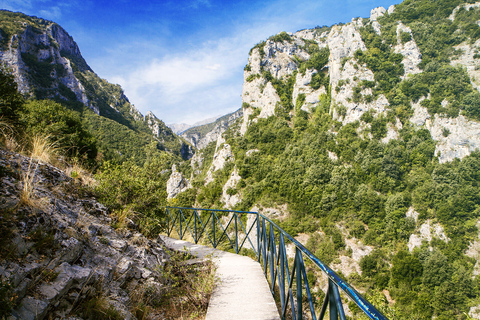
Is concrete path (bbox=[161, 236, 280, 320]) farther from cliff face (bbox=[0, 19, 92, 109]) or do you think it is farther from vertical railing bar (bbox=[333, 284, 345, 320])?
cliff face (bbox=[0, 19, 92, 109])

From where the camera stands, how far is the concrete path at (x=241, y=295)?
2631 mm

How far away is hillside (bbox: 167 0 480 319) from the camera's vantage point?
31719 millimetres

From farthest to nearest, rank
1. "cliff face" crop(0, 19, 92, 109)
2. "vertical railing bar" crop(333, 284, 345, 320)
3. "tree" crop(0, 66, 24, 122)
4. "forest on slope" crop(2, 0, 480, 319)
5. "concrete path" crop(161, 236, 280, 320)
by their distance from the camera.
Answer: "cliff face" crop(0, 19, 92, 109), "forest on slope" crop(2, 0, 480, 319), "tree" crop(0, 66, 24, 122), "concrete path" crop(161, 236, 280, 320), "vertical railing bar" crop(333, 284, 345, 320)

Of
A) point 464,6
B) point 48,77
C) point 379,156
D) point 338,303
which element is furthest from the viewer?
point 48,77

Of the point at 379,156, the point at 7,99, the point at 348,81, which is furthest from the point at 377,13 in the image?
the point at 7,99

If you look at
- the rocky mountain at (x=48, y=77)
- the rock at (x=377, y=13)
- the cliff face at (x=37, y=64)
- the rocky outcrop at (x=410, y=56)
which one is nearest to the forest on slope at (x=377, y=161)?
the rocky outcrop at (x=410, y=56)

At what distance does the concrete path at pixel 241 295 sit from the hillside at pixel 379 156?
27043mm

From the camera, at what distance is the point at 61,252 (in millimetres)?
1985

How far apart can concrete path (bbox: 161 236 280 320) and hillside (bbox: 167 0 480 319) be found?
88.7 feet

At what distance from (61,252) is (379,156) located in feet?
172

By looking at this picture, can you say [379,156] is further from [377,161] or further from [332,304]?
[332,304]

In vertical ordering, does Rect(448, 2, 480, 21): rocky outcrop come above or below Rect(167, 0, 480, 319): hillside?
above

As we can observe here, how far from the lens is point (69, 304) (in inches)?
70.5

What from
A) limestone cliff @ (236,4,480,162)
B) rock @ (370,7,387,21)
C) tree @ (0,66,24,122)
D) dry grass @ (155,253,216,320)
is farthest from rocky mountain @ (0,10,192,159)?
rock @ (370,7,387,21)
